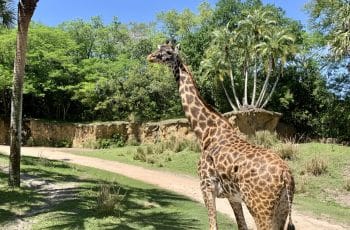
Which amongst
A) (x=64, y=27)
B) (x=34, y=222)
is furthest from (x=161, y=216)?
(x=64, y=27)

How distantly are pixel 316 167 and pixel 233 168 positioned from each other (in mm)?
13447

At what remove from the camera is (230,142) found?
7676mm

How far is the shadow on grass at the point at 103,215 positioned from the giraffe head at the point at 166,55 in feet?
12.7

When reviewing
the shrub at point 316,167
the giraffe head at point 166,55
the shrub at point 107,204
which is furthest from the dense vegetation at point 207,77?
the giraffe head at point 166,55

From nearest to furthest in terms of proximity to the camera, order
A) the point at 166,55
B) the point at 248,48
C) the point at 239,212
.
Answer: the point at 239,212 < the point at 166,55 < the point at 248,48

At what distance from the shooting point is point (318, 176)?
63.2 ft

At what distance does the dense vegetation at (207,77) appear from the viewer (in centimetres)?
4131

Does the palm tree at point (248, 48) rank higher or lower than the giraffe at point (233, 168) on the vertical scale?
higher

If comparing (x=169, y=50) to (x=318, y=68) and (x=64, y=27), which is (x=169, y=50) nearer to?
(x=318, y=68)

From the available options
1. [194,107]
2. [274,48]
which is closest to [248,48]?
[274,48]

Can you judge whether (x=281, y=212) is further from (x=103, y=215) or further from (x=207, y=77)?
(x=207, y=77)

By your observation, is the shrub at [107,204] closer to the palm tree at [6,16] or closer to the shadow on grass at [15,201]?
the shadow on grass at [15,201]

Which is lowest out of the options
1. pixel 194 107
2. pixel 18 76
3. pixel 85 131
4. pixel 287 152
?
pixel 287 152

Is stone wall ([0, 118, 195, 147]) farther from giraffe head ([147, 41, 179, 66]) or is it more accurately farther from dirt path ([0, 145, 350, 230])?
giraffe head ([147, 41, 179, 66])
